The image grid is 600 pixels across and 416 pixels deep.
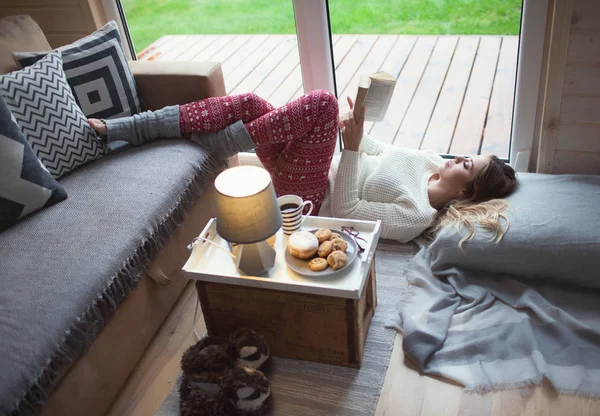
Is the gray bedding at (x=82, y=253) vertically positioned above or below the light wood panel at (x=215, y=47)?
below

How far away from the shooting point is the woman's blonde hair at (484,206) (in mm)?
1731

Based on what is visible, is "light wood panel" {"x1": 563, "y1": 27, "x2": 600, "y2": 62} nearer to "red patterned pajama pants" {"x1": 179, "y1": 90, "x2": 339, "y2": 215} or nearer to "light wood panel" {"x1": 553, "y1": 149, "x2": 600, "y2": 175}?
"light wood panel" {"x1": 553, "y1": 149, "x2": 600, "y2": 175}

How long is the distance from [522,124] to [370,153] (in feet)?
1.90

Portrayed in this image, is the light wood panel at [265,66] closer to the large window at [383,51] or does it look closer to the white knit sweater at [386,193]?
the large window at [383,51]

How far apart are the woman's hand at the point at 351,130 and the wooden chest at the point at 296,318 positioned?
54 cm

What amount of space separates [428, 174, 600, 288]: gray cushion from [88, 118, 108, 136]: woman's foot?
114 cm

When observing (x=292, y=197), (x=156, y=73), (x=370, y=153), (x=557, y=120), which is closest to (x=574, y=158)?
(x=557, y=120)

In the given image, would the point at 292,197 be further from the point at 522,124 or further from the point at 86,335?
the point at 522,124

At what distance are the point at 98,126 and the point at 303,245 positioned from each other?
2.79 feet

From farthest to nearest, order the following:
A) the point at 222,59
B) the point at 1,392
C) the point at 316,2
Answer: the point at 222,59 → the point at 316,2 → the point at 1,392

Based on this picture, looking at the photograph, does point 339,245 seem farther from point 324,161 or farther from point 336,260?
point 324,161

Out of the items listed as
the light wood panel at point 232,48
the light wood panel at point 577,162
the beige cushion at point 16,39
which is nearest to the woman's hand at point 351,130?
the light wood panel at point 577,162

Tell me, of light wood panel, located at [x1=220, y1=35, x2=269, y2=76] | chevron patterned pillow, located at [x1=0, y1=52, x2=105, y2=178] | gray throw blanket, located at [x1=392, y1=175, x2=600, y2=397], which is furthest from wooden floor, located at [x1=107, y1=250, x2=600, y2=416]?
light wood panel, located at [x1=220, y1=35, x2=269, y2=76]

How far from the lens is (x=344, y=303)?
1.43 metres
